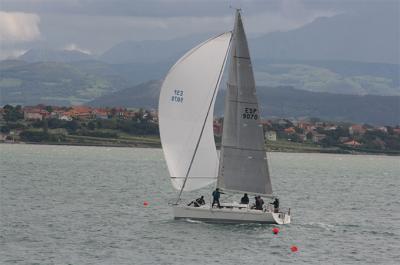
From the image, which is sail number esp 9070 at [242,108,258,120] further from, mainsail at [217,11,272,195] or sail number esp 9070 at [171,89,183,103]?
sail number esp 9070 at [171,89,183,103]

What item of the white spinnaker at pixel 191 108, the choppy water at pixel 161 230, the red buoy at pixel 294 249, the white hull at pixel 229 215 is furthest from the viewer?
the white spinnaker at pixel 191 108

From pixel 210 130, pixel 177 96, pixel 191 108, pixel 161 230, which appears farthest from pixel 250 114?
pixel 161 230

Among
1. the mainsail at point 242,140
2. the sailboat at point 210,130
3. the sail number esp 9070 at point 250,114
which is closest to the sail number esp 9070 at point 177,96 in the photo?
the sailboat at point 210,130

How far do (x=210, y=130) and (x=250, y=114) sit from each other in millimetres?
2870

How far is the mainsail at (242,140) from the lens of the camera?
5703cm

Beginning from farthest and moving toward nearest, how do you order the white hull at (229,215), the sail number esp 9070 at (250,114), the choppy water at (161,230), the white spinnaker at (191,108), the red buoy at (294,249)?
the sail number esp 9070 at (250,114), the white spinnaker at (191,108), the white hull at (229,215), the red buoy at (294,249), the choppy water at (161,230)

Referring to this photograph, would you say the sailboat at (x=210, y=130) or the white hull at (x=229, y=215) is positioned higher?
the sailboat at (x=210, y=130)

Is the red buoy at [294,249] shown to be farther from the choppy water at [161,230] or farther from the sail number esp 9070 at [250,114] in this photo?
the sail number esp 9070 at [250,114]

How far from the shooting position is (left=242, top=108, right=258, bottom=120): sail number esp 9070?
5750cm

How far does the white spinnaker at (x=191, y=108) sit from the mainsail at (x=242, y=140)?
3.59 ft

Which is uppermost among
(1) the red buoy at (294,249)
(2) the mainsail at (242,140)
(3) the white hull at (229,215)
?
(2) the mainsail at (242,140)

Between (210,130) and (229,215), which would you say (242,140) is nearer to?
(210,130)

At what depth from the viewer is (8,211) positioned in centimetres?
6550

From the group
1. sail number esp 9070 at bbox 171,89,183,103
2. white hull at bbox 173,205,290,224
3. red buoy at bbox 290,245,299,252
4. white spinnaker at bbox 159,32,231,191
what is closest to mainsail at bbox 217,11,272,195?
white spinnaker at bbox 159,32,231,191
